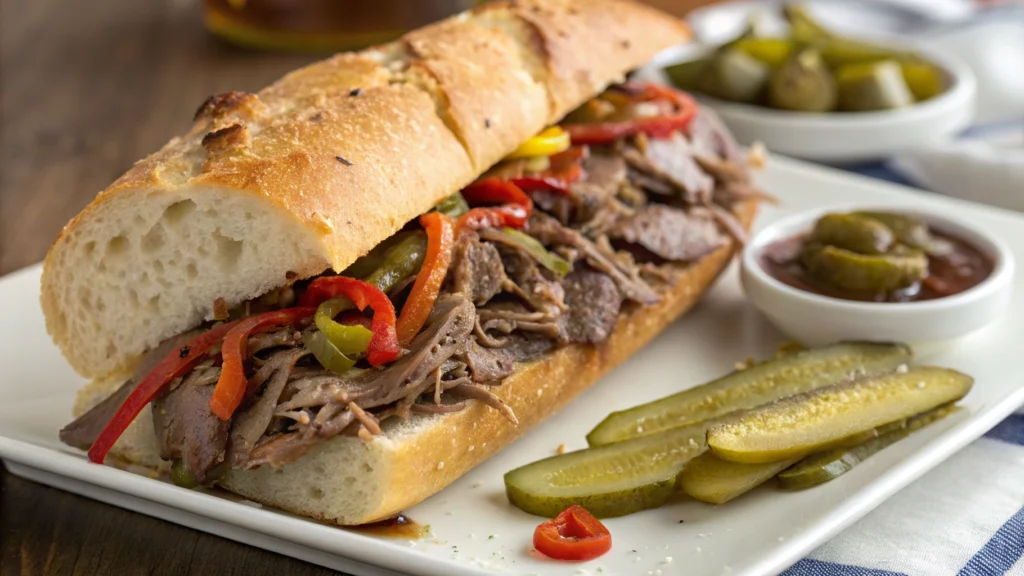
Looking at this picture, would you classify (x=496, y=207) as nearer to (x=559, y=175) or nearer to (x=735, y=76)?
(x=559, y=175)

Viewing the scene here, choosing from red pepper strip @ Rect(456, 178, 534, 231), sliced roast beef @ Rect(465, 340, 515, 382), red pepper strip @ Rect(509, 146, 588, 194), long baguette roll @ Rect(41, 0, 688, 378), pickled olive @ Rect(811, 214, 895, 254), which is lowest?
pickled olive @ Rect(811, 214, 895, 254)

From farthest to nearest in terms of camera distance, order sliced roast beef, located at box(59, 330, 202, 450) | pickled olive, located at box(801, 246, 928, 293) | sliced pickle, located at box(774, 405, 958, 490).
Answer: pickled olive, located at box(801, 246, 928, 293), sliced roast beef, located at box(59, 330, 202, 450), sliced pickle, located at box(774, 405, 958, 490)

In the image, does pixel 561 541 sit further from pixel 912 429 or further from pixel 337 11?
pixel 337 11

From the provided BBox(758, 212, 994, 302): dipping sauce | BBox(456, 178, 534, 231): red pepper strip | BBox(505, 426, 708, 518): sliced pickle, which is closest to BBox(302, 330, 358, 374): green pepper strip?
BBox(505, 426, 708, 518): sliced pickle

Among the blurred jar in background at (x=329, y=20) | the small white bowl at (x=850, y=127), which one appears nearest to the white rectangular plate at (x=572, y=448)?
the small white bowl at (x=850, y=127)

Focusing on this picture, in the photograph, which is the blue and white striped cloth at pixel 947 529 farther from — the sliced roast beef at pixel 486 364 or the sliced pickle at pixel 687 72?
the sliced pickle at pixel 687 72

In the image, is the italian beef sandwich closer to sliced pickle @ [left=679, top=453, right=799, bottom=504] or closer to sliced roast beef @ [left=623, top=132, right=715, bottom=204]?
sliced roast beef @ [left=623, top=132, right=715, bottom=204]

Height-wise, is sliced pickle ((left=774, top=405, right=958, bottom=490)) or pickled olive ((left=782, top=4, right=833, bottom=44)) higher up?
pickled olive ((left=782, top=4, right=833, bottom=44))
